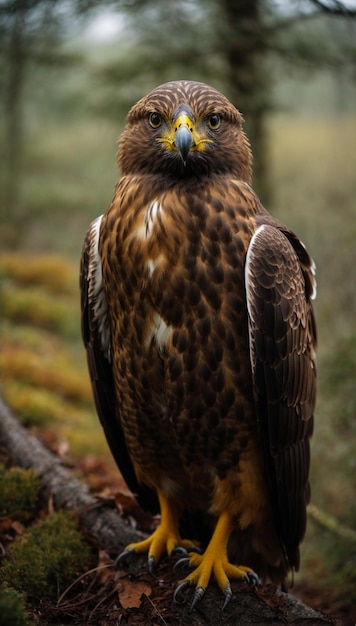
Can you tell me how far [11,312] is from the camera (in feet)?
31.7

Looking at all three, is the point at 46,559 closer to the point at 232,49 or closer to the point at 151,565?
the point at 151,565

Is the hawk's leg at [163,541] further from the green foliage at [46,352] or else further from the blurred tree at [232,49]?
the blurred tree at [232,49]

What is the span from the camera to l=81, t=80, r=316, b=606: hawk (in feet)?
11.7

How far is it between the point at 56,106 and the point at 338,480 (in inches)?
461

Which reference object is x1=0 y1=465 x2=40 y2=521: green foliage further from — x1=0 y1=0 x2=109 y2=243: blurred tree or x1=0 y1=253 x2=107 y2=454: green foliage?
x1=0 y1=0 x2=109 y2=243: blurred tree

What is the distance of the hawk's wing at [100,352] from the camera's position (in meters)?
4.00

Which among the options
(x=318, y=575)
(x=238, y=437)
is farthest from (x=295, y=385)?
(x=318, y=575)

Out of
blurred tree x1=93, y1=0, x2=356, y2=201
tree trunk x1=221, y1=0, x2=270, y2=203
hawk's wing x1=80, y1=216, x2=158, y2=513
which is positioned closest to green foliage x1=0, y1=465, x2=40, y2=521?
hawk's wing x1=80, y1=216, x2=158, y2=513

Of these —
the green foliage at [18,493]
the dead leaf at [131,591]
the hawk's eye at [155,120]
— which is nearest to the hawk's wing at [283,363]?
Answer: the hawk's eye at [155,120]

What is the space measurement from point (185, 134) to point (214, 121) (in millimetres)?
350

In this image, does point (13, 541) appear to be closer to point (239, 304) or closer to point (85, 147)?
point (239, 304)

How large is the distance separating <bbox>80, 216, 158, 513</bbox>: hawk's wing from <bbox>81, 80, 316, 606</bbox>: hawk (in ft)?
0.05

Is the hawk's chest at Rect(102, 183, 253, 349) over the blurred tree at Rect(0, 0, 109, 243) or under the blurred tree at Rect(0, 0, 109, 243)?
under

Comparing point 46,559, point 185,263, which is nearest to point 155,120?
point 185,263
